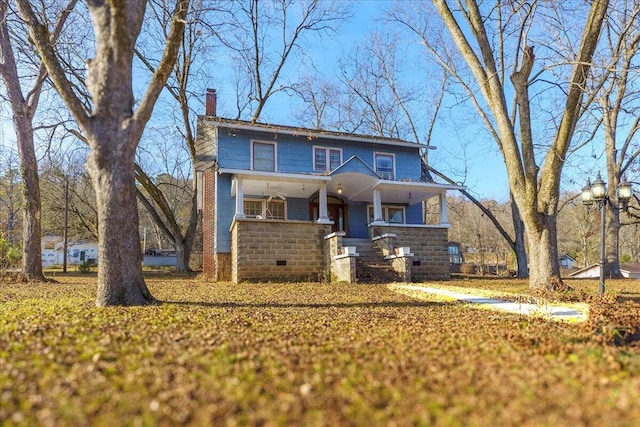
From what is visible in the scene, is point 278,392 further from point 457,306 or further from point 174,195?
point 174,195

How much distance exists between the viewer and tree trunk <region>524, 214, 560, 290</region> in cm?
720

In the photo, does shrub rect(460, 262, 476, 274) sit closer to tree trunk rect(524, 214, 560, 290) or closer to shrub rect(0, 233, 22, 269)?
tree trunk rect(524, 214, 560, 290)

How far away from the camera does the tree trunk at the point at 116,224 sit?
15.2 ft

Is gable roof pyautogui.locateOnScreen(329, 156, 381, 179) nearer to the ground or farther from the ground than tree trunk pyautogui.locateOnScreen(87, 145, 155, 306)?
farther from the ground

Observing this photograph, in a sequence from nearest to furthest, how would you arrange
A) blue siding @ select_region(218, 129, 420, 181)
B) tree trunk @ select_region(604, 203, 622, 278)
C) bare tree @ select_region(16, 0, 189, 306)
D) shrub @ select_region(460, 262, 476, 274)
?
bare tree @ select_region(16, 0, 189, 306) < blue siding @ select_region(218, 129, 420, 181) < tree trunk @ select_region(604, 203, 622, 278) < shrub @ select_region(460, 262, 476, 274)

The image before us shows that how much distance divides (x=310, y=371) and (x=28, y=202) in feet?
36.9

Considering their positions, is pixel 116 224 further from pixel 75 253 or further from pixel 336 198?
pixel 75 253

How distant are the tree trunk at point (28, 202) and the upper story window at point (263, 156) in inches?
250

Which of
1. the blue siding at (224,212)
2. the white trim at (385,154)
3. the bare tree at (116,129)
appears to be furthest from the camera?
the white trim at (385,154)

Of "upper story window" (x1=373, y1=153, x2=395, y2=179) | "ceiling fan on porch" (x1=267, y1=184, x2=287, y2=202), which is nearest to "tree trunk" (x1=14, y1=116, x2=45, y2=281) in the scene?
"ceiling fan on porch" (x1=267, y1=184, x2=287, y2=202)

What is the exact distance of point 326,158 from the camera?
47.1 feet

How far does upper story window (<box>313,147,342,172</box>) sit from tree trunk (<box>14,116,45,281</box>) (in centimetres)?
862

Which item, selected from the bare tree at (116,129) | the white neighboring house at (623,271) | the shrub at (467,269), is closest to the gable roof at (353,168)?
the bare tree at (116,129)

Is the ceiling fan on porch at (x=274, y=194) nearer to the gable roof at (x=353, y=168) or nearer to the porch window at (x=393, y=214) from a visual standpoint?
the gable roof at (x=353, y=168)
